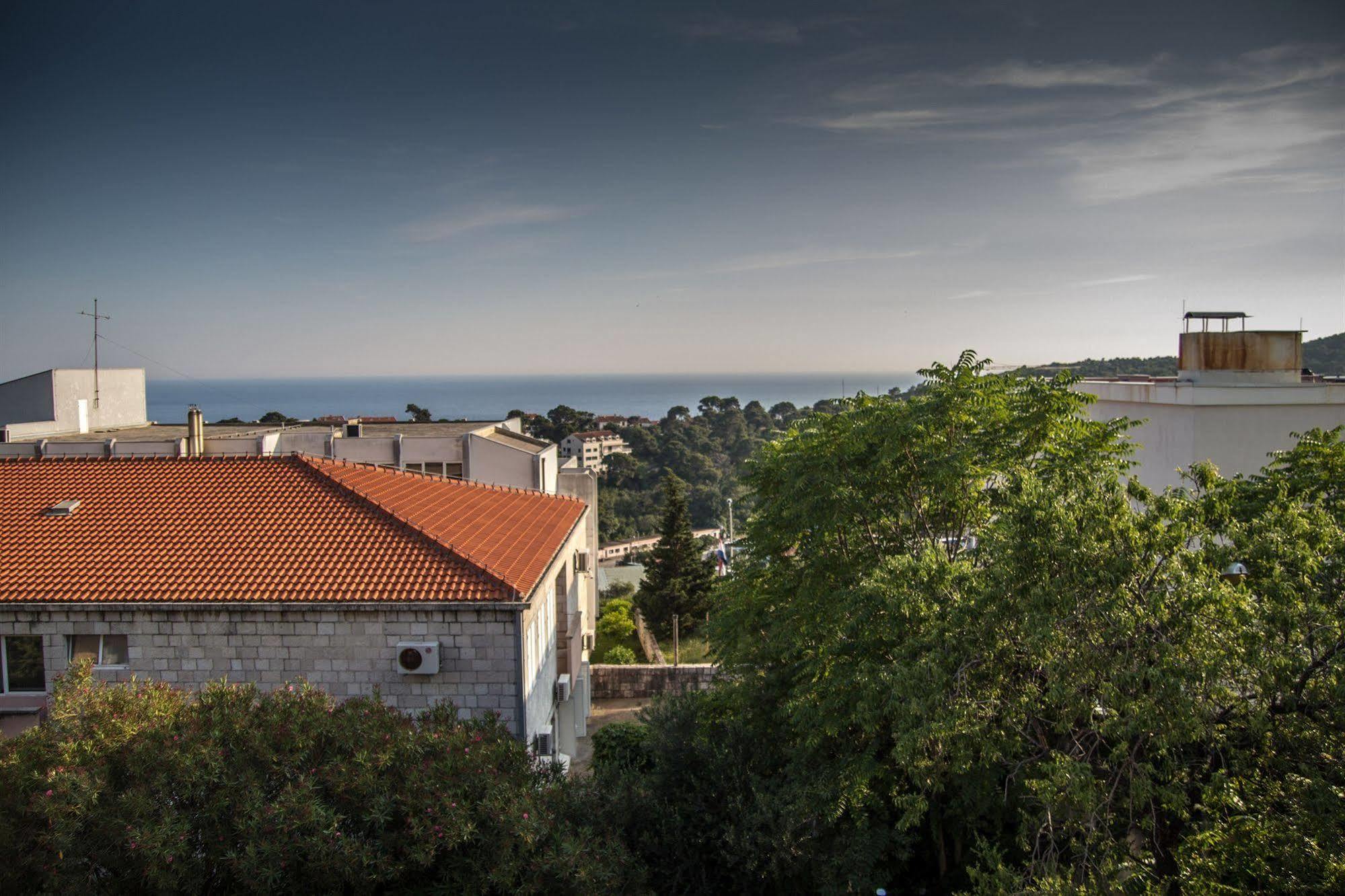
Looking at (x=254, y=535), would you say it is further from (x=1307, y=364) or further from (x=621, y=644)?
(x=1307, y=364)

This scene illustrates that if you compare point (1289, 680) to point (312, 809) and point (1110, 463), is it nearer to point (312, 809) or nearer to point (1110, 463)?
point (1110, 463)

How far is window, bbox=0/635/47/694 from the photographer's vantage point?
14.6m

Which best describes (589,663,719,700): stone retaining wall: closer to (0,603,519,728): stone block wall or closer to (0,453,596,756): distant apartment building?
(0,453,596,756): distant apartment building

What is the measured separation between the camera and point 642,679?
24.2 m

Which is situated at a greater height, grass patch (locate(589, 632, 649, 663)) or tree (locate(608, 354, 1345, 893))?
tree (locate(608, 354, 1345, 893))

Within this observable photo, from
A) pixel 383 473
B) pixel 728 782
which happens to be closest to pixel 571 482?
pixel 383 473

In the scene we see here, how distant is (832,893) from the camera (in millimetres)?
11023

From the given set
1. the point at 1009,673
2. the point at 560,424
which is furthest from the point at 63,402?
the point at 560,424

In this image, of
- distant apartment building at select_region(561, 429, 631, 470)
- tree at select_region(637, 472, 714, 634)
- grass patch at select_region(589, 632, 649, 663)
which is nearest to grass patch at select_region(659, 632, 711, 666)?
tree at select_region(637, 472, 714, 634)

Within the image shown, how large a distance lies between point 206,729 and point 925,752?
8.40 meters

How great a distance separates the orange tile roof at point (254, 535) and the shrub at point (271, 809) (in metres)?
4.07

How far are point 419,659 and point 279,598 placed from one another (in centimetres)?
251

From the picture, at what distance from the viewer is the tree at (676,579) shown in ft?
121

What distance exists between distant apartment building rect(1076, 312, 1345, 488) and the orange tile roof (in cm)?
1482
